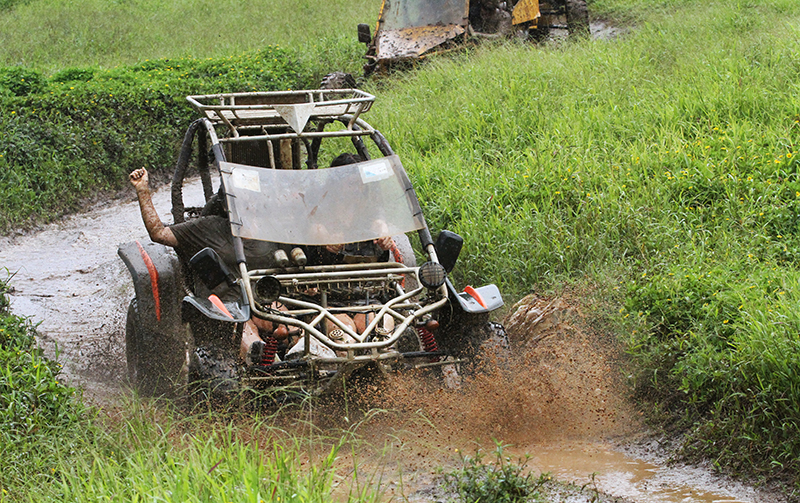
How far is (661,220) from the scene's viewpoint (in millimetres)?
6223

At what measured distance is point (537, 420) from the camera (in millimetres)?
4645

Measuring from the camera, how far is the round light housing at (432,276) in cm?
482

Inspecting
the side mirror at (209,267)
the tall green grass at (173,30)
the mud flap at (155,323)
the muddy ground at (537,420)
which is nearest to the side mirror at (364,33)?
the tall green grass at (173,30)

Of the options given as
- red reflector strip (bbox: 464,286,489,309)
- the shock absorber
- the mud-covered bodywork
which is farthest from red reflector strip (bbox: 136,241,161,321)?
the mud-covered bodywork

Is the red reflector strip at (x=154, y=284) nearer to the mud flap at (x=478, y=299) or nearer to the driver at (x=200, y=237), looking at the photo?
the driver at (x=200, y=237)

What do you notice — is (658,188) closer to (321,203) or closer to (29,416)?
(321,203)

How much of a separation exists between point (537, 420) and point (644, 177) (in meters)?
2.95

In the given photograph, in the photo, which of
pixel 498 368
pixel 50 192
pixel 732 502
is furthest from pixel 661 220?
pixel 50 192

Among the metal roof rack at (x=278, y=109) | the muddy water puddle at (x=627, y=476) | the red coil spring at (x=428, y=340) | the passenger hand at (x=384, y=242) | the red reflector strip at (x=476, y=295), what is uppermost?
the metal roof rack at (x=278, y=109)

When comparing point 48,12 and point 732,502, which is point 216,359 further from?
point 48,12

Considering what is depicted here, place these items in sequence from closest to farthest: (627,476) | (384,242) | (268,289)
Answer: (627,476)
(268,289)
(384,242)

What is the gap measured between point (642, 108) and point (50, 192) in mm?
6398

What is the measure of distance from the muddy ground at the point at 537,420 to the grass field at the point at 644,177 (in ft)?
0.68

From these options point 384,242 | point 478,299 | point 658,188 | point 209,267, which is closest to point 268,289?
point 209,267
